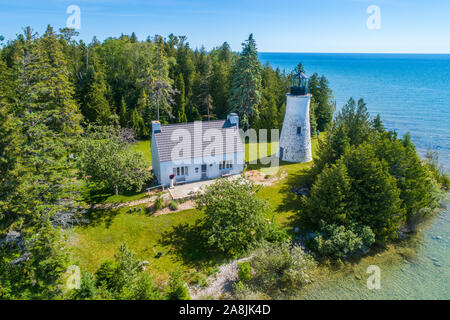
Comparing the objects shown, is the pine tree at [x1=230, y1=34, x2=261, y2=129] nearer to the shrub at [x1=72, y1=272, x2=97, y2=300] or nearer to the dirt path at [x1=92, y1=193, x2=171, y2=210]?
the dirt path at [x1=92, y1=193, x2=171, y2=210]

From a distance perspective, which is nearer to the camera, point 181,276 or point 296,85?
point 181,276

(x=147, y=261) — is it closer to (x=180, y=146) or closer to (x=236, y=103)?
(x=180, y=146)

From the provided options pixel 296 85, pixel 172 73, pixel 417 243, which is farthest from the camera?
pixel 172 73

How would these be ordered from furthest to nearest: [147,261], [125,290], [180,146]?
[180,146]
[147,261]
[125,290]

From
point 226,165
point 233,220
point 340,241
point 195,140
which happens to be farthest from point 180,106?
point 340,241

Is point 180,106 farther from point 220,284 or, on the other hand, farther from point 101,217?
point 220,284

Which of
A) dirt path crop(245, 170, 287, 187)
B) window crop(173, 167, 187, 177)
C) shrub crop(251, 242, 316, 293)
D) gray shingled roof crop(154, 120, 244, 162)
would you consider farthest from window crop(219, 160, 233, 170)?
shrub crop(251, 242, 316, 293)

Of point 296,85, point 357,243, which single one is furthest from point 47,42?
point 357,243

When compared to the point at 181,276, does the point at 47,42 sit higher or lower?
higher
